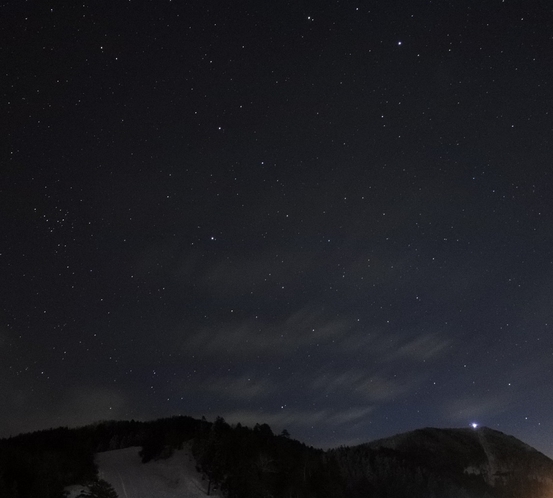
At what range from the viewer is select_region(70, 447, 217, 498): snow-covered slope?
3597 centimetres

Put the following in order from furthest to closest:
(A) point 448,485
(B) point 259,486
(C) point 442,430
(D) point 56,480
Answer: (C) point 442,430, (A) point 448,485, (B) point 259,486, (D) point 56,480

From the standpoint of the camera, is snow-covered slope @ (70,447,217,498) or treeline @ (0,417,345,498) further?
snow-covered slope @ (70,447,217,498)

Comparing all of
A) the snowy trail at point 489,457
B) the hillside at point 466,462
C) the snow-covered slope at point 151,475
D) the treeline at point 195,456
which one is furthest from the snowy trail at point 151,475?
the snowy trail at point 489,457

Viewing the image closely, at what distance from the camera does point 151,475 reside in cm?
3884

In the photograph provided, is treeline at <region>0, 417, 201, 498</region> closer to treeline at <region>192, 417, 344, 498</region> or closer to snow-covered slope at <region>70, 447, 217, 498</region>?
snow-covered slope at <region>70, 447, 217, 498</region>

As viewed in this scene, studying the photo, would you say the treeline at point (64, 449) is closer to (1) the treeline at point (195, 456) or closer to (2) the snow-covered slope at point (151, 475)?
(1) the treeline at point (195, 456)

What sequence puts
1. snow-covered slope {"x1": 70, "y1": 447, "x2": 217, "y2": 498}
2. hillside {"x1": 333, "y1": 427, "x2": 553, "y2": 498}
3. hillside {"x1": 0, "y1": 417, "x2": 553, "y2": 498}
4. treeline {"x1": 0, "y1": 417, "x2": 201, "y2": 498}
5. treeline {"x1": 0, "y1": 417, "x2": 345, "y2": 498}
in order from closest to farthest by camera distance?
treeline {"x1": 0, "y1": 417, "x2": 201, "y2": 498} < treeline {"x1": 0, "y1": 417, "x2": 345, "y2": 498} < hillside {"x1": 0, "y1": 417, "x2": 553, "y2": 498} < snow-covered slope {"x1": 70, "y1": 447, "x2": 217, "y2": 498} < hillside {"x1": 333, "y1": 427, "x2": 553, "y2": 498}

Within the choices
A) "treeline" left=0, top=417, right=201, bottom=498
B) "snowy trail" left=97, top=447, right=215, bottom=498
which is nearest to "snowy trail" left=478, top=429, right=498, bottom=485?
"treeline" left=0, top=417, right=201, bottom=498

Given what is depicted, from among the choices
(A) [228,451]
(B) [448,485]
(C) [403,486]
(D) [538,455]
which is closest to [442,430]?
(D) [538,455]

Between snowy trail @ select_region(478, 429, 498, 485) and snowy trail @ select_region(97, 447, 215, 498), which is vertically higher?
snowy trail @ select_region(478, 429, 498, 485)

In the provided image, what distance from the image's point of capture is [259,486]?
38.0 meters

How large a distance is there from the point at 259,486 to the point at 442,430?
154 meters

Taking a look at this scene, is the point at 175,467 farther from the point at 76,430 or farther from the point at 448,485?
the point at 448,485

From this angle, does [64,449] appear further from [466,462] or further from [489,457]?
[489,457]
